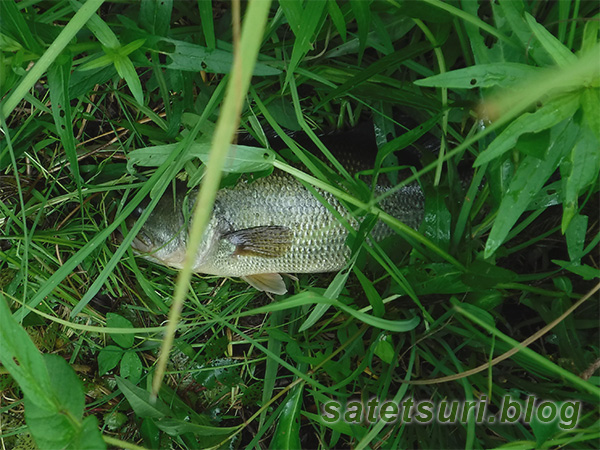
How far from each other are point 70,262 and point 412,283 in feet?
3.94

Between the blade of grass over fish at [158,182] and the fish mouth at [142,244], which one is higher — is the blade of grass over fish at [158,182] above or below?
above

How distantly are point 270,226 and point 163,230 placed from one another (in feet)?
1.46

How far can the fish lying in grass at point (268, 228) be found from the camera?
6.84ft

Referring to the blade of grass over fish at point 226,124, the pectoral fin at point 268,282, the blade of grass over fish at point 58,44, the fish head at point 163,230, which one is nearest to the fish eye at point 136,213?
the fish head at point 163,230

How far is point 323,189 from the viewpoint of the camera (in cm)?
170

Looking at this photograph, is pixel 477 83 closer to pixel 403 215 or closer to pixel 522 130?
pixel 522 130

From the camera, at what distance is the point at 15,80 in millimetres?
1564

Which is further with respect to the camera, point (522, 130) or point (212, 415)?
point (212, 415)

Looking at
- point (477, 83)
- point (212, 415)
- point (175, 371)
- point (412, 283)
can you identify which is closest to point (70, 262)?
point (175, 371)

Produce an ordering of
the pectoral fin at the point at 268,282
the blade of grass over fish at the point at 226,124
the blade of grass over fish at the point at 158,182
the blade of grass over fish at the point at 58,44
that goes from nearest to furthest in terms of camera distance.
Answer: the blade of grass over fish at the point at 226,124 → the blade of grass over fish at the point at 58,44 → the blade of grass over fish at the point at 158,182 → the pectoral fin at the point at 268,282

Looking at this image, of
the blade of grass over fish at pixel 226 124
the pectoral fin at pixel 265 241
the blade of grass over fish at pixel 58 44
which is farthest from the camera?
the pectoral fin at pixel 265 241

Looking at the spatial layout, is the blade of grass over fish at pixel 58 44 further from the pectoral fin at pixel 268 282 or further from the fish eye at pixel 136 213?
the pectoral fin at pixel 268 282

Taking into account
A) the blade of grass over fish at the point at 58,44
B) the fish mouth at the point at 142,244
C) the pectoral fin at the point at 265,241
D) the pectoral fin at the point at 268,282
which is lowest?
the pectoral fin at the point at 268,282

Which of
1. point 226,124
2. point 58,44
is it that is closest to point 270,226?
point 58,44
